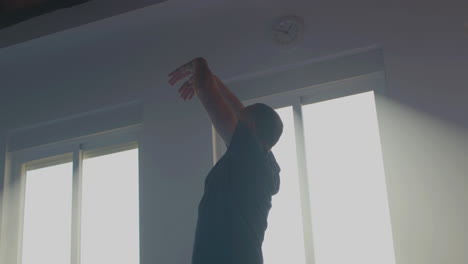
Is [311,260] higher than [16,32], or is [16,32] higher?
[16,32]

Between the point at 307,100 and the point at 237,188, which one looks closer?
the point at 237,188

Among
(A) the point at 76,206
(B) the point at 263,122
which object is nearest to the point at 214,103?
(B) the point at 263,122

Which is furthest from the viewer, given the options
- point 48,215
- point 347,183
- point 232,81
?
point 48,215

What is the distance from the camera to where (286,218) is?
8.33 feet

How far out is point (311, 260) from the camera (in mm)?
2404

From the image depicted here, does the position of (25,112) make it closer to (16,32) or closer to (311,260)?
(16,32)

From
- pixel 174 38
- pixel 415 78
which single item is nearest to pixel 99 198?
pixel 174 38

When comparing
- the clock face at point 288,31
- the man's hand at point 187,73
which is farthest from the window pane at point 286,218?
the man's hand at point 187,73

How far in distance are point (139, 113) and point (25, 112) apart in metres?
0.77

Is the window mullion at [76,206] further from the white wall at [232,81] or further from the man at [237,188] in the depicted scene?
the man at [237,188]

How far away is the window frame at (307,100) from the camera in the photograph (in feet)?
8.04

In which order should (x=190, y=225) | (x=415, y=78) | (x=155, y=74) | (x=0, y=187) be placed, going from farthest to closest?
(x=0, y=187) < (x=155, y=74) < (x=190, y=225) < (x=415, y=78)

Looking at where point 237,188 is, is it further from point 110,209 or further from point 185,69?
point 110,209

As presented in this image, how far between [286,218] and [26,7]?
63.3 inches
